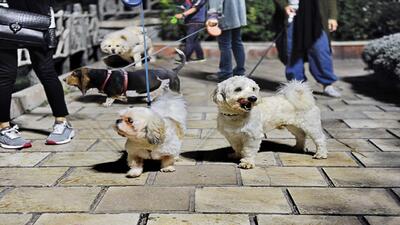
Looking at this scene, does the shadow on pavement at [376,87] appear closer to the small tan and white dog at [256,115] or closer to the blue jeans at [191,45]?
the blue jeans at [191,45]

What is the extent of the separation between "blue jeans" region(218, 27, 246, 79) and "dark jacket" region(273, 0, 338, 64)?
1.14 meters

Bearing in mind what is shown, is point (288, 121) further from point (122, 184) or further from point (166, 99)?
point (122, 184)

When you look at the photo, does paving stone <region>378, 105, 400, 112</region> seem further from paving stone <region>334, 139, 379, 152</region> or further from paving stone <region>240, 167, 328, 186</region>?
paving stone <region>240, 167, 328, 186</region>

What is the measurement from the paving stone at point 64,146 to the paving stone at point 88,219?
1419 millimetres

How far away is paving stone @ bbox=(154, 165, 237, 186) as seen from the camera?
131 inches

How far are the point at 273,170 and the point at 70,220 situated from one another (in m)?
1.50

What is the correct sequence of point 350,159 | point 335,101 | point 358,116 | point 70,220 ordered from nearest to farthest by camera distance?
point 70,220
point 350,159
point 358,116
point 335,101

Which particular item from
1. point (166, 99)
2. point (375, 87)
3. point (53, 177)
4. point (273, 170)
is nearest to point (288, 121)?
point (273, 170)

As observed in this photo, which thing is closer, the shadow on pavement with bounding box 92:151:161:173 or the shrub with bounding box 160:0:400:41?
the shadow on pavement with bounding box 92:151:161:173

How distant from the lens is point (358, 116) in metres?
5.41

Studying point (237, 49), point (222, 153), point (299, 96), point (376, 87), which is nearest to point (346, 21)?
A: point (376, 87)

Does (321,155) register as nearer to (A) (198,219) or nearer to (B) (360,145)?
(B) (360,145)

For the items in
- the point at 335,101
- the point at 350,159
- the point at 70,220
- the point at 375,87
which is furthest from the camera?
the point at 375,87

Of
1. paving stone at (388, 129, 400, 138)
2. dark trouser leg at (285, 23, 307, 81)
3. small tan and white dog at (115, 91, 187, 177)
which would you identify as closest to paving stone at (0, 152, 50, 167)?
small tan and white dog at (115, 91, 187, 177)
